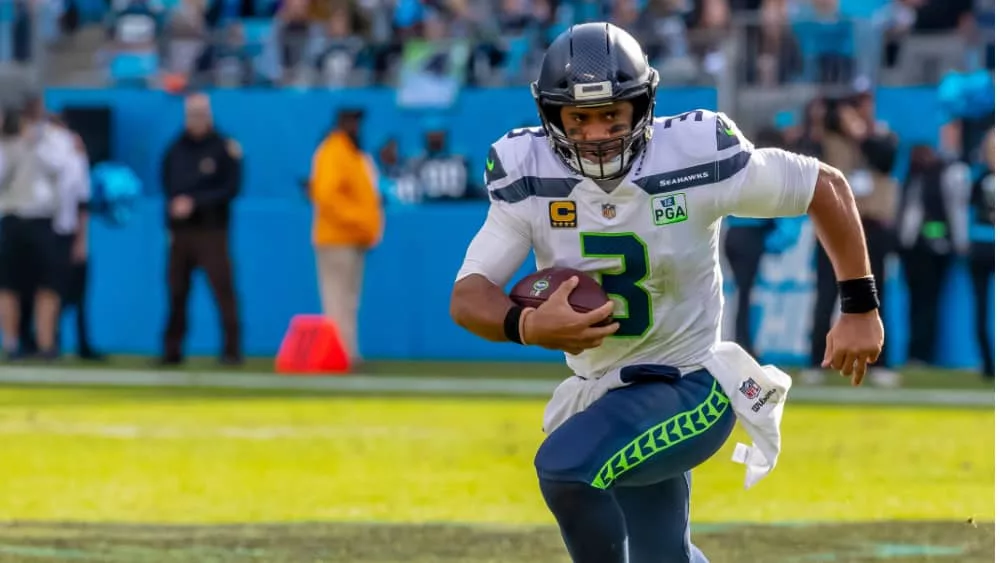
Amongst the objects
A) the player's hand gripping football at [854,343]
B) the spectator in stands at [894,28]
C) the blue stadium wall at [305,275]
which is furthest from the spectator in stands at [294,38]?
the player's hand gripping football at [854,343]

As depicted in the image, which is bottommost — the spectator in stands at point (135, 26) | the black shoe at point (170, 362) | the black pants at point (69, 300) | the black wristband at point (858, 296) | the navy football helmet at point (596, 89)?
the black shoe at point (170, 362)

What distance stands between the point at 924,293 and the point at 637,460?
10600mm

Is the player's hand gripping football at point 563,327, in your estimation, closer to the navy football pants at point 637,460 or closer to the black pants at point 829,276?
the navy football pants at point 637,460

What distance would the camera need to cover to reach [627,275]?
193 inches

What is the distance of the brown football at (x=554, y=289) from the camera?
455 centimetres

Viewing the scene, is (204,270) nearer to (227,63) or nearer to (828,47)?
(227,63)

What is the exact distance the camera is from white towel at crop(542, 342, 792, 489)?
4.96 m

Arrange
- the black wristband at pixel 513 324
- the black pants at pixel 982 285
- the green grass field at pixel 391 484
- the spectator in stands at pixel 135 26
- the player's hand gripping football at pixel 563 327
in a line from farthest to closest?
1. the spectator in stands at pixel 135 26
2. the black pants at pixel 982 285
3. the green grass field at pixel 391 484
4. the black wristband at pixel 513 324
5. the player's hand gripping football at pixel 563 327

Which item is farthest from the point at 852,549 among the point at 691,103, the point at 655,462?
the point at 691,103

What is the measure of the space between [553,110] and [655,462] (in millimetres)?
916

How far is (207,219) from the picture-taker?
48.0 feet

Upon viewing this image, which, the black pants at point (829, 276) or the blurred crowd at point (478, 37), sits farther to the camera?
the blurred crowd at point (478, 37)

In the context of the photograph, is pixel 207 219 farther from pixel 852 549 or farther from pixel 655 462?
pixel 655 462

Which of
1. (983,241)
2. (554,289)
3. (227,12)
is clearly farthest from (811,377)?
A: (227,12)
